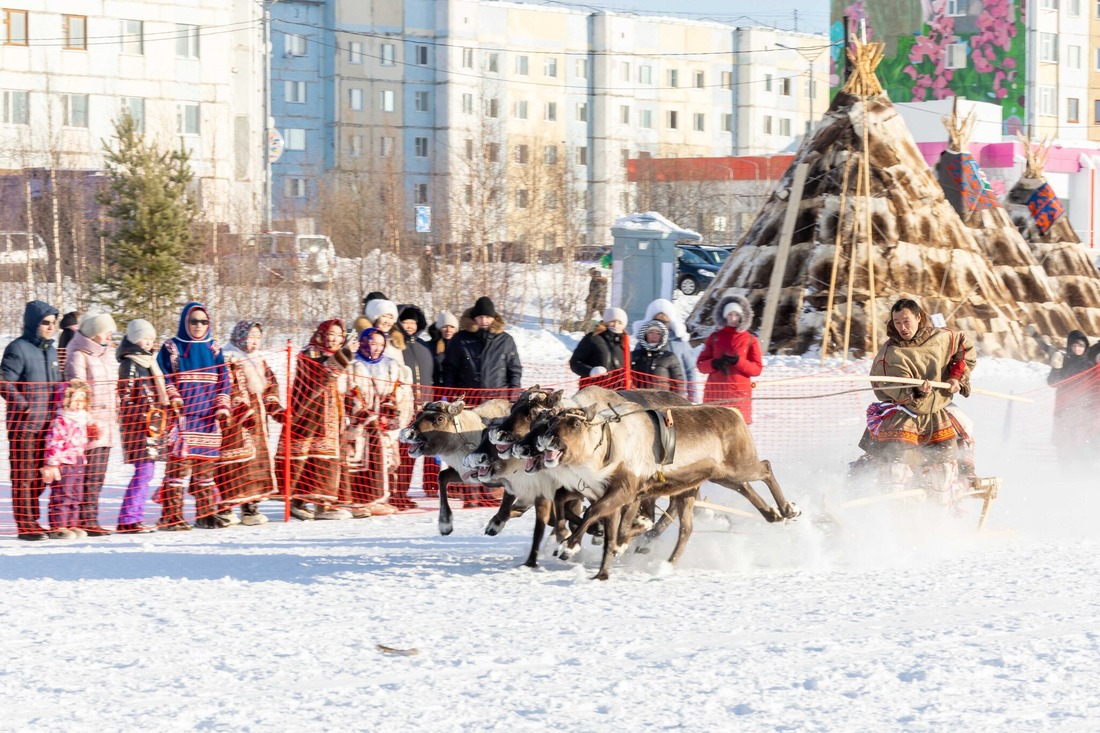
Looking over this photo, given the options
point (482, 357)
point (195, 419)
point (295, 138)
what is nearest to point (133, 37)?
point (295, 138)

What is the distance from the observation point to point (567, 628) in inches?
251

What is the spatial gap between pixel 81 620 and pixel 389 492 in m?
4.23

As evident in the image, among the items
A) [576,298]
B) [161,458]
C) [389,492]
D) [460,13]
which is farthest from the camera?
[460,13]

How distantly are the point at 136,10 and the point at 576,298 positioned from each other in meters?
28.2

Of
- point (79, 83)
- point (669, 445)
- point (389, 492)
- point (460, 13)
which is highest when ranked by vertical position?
point (460, 13)

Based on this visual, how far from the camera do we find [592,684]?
537 cm

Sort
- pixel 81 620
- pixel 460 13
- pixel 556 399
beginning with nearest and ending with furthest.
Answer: pixel 81 620, pixel 556 399, pixel 460 13

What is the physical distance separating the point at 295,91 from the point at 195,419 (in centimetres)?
7088

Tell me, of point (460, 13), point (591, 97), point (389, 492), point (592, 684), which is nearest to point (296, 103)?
point (460, 13)

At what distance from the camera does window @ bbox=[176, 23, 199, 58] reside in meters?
49.8

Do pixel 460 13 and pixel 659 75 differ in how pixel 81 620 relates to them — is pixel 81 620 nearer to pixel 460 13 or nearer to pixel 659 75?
pixel 460 13

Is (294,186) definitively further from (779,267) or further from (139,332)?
(139,332)

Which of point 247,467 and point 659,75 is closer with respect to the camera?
point 247,467

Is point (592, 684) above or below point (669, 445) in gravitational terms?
below
